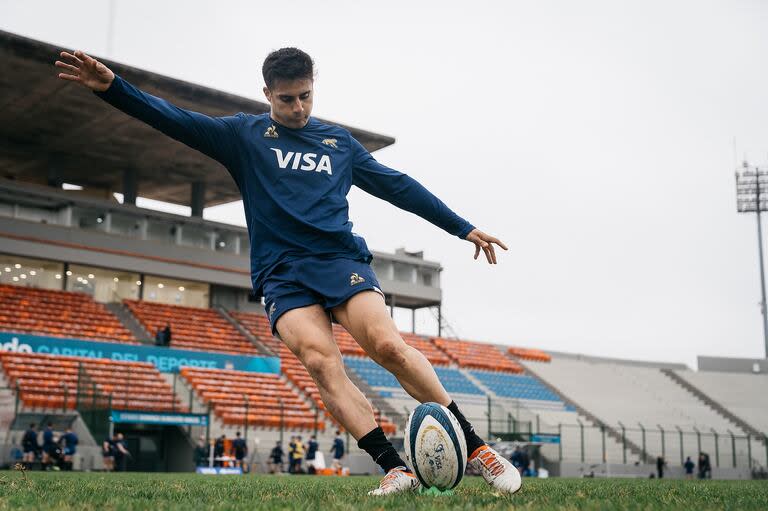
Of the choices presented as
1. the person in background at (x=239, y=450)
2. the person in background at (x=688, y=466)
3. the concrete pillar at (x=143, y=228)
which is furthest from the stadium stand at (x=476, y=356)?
the person in background at (x=239, y=450)

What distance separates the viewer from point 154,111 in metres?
4.68

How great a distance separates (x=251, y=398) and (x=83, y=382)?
5891 millimetres

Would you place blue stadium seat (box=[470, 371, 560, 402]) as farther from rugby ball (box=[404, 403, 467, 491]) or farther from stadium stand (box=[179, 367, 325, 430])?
rugby ball (box=[404, 403, 467, 491])

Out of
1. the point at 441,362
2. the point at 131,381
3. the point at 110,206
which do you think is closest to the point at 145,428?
the point at 131,381

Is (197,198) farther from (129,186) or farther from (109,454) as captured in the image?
(109,454)

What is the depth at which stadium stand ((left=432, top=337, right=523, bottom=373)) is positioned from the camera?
39.9 metres

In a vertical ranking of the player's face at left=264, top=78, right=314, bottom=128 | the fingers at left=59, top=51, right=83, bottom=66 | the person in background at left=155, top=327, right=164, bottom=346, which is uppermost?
the fingers at left=59, top=51, right=83, bottom=66

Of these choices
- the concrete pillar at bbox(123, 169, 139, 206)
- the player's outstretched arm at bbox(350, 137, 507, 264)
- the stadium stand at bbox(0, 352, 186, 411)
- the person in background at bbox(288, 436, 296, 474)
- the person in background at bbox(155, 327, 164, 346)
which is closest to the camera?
the player's outstretched arm at bbox(350, 137, 507, 264)

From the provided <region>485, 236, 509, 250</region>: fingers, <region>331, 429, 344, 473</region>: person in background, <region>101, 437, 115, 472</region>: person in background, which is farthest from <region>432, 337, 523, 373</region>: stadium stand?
<region>485, 236, 509, 250</region>: fingers

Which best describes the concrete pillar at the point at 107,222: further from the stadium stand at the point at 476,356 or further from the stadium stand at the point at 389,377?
the stadium stand at the point at 476,356

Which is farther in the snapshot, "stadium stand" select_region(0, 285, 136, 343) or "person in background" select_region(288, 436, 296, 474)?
"stadium stand" select_region(0, 285, 136, 343)

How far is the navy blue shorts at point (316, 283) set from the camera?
4699 millimetres

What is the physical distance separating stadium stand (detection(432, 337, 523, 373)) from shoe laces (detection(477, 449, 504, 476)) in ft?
114

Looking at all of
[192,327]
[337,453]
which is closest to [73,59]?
[337,453]
